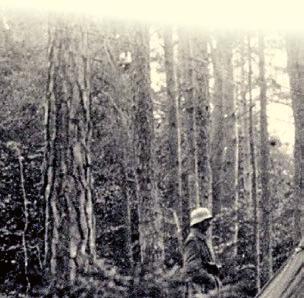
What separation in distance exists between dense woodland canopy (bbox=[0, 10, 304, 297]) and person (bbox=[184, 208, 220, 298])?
57 centimetres

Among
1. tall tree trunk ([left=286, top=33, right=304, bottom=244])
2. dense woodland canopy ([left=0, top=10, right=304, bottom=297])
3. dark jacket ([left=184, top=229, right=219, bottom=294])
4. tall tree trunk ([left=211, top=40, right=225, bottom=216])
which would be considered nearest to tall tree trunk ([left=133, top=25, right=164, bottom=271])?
dense woodland canopy ([left=0, top=10, right=304, bottom=297])

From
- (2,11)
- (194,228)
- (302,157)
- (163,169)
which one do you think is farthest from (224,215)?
(194,228)

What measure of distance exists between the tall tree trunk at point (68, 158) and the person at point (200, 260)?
6.70ft

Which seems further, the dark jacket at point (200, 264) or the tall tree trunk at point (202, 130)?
the tall tree trunk at point (202, 130)

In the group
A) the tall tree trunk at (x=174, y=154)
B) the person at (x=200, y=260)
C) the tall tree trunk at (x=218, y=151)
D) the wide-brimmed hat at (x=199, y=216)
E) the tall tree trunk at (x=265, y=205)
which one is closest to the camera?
the person at (x=200, y=260)

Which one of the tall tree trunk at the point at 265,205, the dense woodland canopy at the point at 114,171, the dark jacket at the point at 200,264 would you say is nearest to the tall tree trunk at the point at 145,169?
the dense woodland canopy at the point at 114,171

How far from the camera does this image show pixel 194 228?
898 centimetres

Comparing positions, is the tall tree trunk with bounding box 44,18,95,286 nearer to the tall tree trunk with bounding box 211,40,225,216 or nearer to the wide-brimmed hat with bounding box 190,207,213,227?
the wide-brimmed hat with bounding box 190,207,213,227

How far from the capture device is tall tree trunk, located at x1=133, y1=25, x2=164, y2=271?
11766 millimetres

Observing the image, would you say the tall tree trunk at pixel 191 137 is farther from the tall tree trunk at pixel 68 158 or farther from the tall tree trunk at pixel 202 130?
the tall tree trunk at pixel 68 158

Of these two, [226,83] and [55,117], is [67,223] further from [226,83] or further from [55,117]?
[226,83]

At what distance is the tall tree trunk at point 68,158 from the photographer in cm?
656

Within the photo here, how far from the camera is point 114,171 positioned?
60.4 ft

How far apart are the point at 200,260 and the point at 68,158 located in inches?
110
